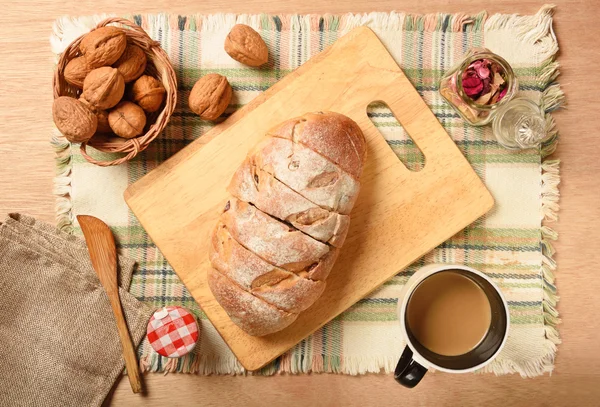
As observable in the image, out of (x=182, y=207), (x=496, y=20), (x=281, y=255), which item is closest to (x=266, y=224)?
(x=281, y=255)

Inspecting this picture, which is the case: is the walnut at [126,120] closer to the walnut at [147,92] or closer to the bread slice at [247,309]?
the walnut at [147,92]

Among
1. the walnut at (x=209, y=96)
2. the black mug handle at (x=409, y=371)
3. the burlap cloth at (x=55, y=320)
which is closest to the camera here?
the black mug handle at (x=409, y=371)

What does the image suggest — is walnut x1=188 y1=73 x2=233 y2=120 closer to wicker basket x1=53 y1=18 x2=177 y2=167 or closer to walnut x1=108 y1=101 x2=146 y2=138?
wicker basket x1=53 y1=18 x2=177 y2=167

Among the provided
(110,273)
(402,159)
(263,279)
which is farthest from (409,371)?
(110,273)

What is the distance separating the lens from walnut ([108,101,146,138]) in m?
1.74

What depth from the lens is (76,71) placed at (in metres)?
1.73

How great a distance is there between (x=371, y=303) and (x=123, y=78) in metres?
1.21

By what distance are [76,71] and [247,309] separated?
0.98 m

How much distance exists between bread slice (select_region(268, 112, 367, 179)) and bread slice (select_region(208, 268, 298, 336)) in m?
0.51

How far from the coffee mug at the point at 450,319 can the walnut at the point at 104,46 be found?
4.11ft

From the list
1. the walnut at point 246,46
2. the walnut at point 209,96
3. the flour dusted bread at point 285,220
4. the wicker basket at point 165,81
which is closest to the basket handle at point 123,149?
the wicker basket at point 165,81

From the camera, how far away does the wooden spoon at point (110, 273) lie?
1926 millimetres

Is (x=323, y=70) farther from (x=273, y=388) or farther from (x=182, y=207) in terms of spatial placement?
(x=273, y=388)

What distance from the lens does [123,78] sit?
174 centimetres
